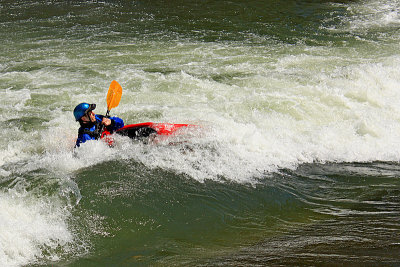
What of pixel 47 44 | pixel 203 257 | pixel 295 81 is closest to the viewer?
pixel 203 257

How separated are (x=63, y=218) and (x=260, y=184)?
2.14 metres

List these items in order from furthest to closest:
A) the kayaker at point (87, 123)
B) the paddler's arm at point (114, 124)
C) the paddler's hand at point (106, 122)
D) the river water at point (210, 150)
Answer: the paddler's arm at point (114, 124)
the paddler's hand at point (106, 122)
the kayaker at point (87, 123)
the river water at point (210, 150)

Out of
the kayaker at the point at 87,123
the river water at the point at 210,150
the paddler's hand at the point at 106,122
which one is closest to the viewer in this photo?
the river water at the point at 210,150

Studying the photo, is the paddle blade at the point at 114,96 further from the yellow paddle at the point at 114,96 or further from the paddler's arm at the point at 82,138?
the paddler's arm at the point at 82,138

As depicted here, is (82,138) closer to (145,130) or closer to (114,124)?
(114,124)

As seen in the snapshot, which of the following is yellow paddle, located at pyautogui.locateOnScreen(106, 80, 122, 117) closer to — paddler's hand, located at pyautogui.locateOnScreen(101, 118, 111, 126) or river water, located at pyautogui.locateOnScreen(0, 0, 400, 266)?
paddler's hand, located at pyautogui.locateOnScreen(101, 118, 111, 126)

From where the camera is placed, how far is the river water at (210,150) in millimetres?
3748

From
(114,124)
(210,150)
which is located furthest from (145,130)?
(210,150)

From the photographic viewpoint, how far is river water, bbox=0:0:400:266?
3.75 metres

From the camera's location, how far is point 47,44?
11758 millimetres

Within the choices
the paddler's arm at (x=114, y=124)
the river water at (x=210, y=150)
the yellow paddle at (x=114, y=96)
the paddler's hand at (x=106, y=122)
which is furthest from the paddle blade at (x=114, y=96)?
the river water at (x=210, y=150)

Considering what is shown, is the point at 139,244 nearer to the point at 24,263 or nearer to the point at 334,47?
the point at 24,263

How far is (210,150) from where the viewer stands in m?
5.74

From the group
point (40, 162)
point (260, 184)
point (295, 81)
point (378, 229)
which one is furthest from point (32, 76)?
point (378, 229)
